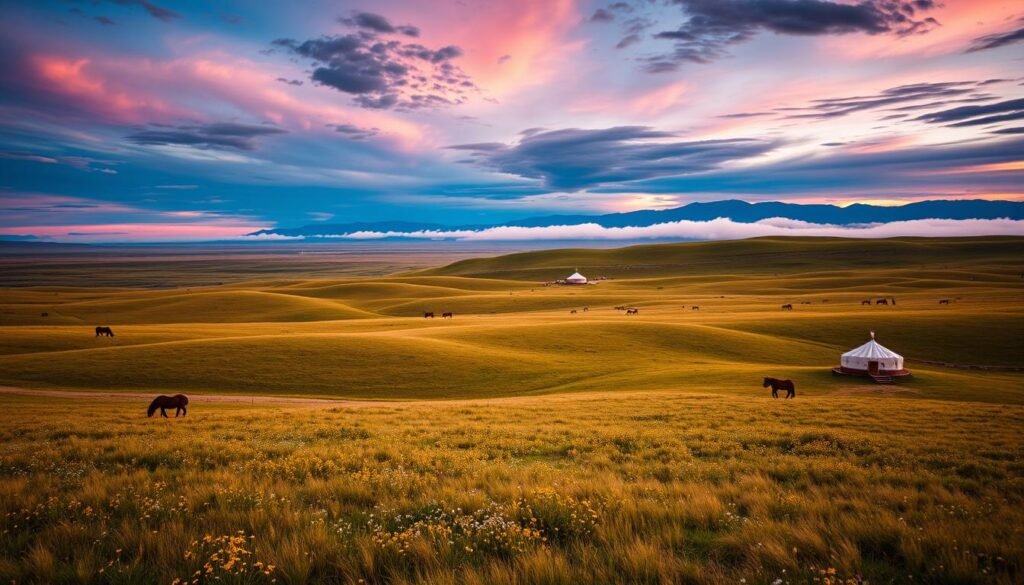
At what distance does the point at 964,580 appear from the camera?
15.2 feet

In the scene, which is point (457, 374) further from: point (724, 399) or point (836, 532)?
point (836, 532)

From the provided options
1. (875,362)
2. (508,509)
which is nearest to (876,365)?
(875,362)

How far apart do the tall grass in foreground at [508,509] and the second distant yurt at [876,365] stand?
2265 cm

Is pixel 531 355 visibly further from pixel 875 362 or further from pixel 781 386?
pixel 875 362

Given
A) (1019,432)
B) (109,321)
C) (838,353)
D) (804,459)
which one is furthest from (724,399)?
(109,321)

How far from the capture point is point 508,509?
6648 mm

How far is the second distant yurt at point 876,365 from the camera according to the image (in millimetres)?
34438

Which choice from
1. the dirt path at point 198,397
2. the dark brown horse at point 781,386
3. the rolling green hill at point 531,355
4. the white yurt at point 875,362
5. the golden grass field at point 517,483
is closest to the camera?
the golden grass field at point 517,483

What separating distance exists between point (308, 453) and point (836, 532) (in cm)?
1040

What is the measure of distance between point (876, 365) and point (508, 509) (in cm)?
3881

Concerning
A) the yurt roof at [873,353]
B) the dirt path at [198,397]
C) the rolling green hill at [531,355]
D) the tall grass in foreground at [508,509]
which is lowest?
the dirt path at [198,397]

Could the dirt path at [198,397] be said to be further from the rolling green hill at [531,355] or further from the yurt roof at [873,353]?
the yurt roof at [873,353]

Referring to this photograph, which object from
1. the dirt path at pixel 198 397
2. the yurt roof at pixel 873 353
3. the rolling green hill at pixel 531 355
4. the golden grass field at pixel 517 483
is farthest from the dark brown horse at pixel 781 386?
the dirt path at pixel 198 397

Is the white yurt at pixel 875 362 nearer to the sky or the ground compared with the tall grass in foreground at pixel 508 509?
nearer to the ground
